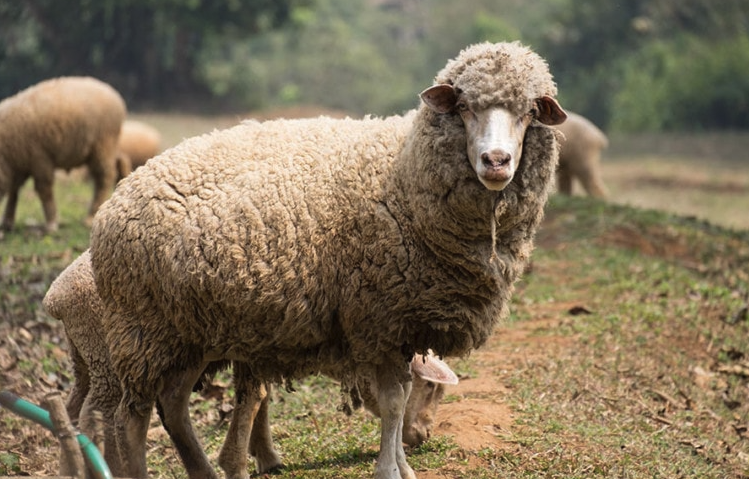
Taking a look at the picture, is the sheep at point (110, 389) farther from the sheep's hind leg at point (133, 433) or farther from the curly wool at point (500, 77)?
the curly wool at point (500, 77)

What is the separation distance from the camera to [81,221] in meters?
12.7

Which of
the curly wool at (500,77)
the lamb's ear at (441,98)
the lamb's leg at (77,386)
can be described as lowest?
the lamb's leg at (77,386)

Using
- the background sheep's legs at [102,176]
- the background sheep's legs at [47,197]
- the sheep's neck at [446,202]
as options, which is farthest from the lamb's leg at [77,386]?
the background sheep's legs at [102,176]

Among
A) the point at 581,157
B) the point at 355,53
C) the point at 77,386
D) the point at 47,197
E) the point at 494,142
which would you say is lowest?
the point at 47,197

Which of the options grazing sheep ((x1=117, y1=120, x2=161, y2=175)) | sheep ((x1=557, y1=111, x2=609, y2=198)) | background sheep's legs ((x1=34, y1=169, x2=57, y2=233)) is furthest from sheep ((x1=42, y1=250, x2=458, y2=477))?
sheep ((x1=557, y1=111, x2=609, y2=198))

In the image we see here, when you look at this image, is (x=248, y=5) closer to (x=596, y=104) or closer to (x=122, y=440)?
(x=596, y=104)

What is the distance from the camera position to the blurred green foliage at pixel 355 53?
29.1m

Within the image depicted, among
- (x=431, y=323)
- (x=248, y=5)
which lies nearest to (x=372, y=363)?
(x=431, y=323)

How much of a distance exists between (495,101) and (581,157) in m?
13.5

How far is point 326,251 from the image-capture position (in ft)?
16.0

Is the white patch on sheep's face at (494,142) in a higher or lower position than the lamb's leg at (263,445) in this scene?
higher

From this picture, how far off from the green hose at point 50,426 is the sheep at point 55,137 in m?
8.39

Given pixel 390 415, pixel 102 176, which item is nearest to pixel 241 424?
pixel 390 415

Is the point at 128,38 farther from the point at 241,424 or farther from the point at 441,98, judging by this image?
the point at 441,98
